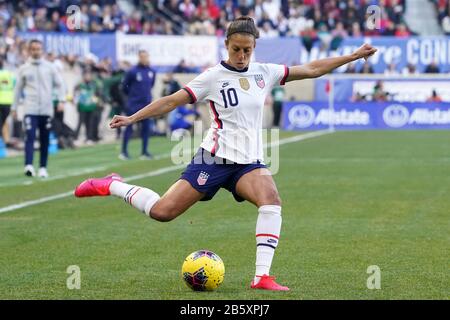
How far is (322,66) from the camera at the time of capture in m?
8.64

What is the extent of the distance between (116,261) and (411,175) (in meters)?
9.96

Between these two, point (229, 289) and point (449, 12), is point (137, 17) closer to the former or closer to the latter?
point (449, 12)

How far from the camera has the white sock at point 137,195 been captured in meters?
8.48

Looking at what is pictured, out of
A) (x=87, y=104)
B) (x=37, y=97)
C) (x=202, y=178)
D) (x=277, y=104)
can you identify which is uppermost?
(x=277, y=104)

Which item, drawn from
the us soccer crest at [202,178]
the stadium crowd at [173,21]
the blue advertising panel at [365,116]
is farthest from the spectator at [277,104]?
the us soccer crest at [202,178]

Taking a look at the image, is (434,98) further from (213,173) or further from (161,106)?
(161,106)

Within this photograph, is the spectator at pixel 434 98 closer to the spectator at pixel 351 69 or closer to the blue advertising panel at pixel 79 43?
the spectator at pixel 351 69

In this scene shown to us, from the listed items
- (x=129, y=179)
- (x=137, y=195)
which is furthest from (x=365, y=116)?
(x=137, y=195)

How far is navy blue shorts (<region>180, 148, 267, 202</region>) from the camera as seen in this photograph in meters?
8.23

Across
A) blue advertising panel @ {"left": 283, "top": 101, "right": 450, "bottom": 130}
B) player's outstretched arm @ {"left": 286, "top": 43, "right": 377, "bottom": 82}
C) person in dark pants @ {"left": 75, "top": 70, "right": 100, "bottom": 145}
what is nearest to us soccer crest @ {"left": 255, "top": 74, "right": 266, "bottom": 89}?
player's outstretched arm @ {"left": 286, "top": 43, "right": 377, "bottom": 82}

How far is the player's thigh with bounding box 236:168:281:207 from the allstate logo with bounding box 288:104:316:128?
28434 millimetres

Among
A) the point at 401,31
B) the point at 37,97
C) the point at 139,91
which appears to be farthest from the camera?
the point at 401,31

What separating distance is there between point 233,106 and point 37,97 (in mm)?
10605

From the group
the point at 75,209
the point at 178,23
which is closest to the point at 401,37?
the point at 178,23
